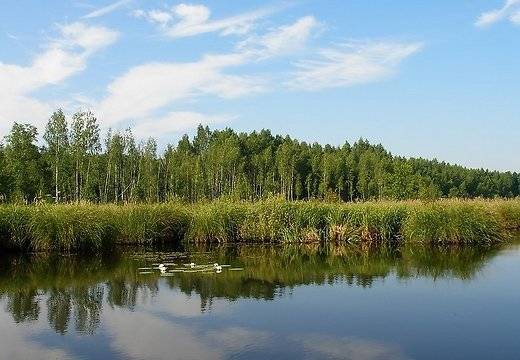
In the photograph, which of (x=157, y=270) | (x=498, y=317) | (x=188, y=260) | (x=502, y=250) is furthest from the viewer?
(x=502, y=250)

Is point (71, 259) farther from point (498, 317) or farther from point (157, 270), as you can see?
point (498, 317)

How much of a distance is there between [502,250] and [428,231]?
263 centimetres

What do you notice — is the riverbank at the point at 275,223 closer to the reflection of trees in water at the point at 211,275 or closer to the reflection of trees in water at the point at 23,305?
the reflection of trees in water at the point at 211,275

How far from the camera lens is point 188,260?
52.7 feet

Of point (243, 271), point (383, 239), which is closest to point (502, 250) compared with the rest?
point (383, 239)

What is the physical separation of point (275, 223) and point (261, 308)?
11.1m

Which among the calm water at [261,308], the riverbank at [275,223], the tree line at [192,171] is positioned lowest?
the calm water at [261,308]

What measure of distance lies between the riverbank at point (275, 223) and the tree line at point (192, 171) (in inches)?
63.1

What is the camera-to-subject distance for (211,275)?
44.4ft

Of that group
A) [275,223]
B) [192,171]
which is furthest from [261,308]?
[192,171]

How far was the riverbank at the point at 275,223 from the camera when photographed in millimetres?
18406

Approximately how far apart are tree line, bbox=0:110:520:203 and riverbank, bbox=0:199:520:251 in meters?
1.60

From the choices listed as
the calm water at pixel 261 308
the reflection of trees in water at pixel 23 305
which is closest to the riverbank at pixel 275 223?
the calm water at pixel 261 308

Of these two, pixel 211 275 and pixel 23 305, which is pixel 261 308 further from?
pixel 23 305
